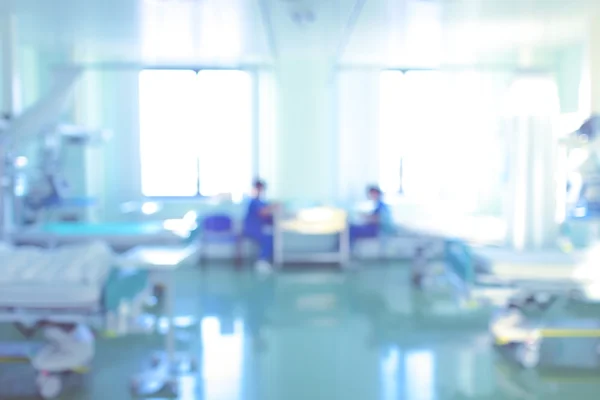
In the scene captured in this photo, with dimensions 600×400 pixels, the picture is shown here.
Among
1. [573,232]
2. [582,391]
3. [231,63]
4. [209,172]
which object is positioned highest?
[231,63]

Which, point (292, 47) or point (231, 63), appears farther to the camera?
point (231, 63)

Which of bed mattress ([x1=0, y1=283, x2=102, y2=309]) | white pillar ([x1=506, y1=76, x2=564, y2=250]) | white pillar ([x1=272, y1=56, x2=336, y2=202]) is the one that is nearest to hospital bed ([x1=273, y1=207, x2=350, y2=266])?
white pillar ([x1=272, y1=56, x2=336, y2=202])

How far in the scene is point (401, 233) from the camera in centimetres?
671

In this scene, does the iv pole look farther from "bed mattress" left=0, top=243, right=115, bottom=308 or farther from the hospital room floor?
"bed mattress" left=0, top=243, right=115, bottom=308

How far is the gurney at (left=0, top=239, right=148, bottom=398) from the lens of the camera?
360cm

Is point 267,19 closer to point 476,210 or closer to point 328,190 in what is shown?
point 328,190

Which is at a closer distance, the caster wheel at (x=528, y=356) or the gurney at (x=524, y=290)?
the gurney at (x=524, y=290)

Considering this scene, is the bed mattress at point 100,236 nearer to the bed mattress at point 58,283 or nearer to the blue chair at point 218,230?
the bed mattress at point 58,283

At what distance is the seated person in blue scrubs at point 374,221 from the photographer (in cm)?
726

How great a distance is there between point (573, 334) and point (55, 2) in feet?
16.3

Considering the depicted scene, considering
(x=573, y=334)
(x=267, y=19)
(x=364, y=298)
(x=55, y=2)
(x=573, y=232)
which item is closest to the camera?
(x=573, y=334)

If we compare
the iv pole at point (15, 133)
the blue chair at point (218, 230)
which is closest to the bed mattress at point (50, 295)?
the iv pole at point (15, 133)

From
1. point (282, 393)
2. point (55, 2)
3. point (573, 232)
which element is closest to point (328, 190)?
point (573, 232)

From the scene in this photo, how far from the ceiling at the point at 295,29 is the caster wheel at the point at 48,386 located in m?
3.13
